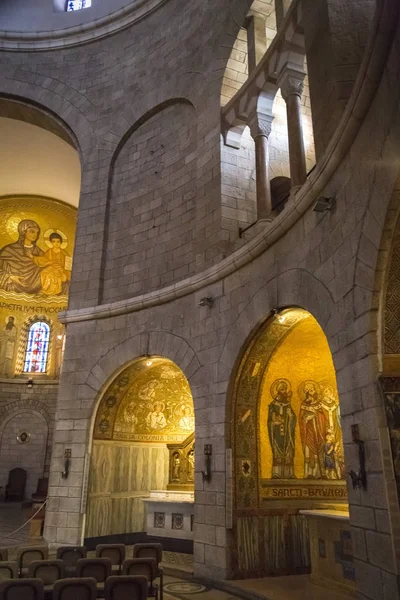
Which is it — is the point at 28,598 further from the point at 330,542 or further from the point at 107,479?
the point at 107,479

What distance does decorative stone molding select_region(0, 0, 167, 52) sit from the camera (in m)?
13.6

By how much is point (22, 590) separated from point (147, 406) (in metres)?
6.75

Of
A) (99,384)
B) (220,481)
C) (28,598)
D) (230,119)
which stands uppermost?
(230,119)

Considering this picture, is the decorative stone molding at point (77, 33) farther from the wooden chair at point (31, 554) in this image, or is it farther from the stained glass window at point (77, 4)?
the wooden chair at point (31, 554)

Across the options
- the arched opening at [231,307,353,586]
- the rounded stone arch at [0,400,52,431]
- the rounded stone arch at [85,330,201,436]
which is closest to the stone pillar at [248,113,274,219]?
the arched opening at [231,307,353,586]

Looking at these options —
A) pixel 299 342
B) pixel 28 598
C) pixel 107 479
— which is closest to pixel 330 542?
pixel 299 342

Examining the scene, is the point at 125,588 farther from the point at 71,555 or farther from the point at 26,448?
the point at 26,448

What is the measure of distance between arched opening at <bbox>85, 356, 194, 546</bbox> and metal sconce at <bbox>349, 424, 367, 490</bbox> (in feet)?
17.6

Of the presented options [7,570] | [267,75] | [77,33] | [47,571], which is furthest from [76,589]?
[77,33]

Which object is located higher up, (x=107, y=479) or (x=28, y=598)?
(x=107, y=479)

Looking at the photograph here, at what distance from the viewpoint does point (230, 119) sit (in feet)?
32.9

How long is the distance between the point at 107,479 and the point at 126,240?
5.43 meters

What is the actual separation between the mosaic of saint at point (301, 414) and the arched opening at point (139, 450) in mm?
2626

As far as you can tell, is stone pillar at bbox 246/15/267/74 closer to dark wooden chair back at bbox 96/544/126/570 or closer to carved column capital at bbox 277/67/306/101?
carved column capital at bbox 277/67/306/101
